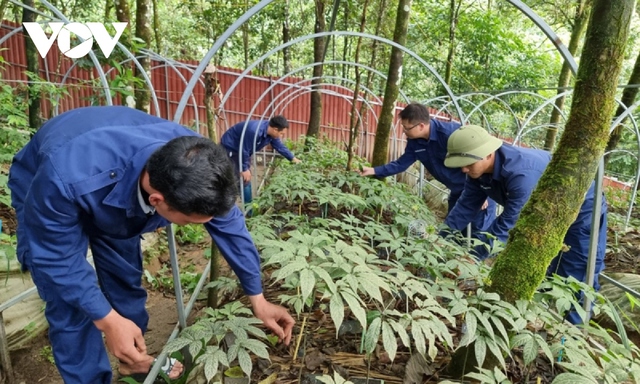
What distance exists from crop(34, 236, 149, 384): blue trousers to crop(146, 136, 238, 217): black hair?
0.87 metres

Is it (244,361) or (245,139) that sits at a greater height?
(245,139)

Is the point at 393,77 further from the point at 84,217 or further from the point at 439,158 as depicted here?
the point at 84,217

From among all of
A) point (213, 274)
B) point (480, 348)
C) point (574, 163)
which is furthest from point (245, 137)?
point (480, 348)

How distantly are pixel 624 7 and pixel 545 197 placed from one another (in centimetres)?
77

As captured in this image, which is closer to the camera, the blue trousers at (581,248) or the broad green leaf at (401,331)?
the broad green leaf at (401,331)

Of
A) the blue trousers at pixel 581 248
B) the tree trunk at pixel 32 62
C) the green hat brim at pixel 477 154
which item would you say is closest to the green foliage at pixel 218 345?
the green hat brim at pixel 477 154

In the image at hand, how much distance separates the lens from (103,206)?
1680mm

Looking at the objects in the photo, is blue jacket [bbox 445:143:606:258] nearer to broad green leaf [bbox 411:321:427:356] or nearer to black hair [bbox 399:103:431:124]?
black hair [bbox 399:103:431:124]

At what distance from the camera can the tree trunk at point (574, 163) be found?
152 cm

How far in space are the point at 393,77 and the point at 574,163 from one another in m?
3.65

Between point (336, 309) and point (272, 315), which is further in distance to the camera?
point (272, 315)

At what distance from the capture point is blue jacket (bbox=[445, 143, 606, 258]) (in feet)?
9.77

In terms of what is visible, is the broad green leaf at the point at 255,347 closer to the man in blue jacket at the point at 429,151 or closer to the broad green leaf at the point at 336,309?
the broad green leaf at the point at 336,309

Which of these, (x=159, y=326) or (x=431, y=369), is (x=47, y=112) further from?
(x=431, y=369)
